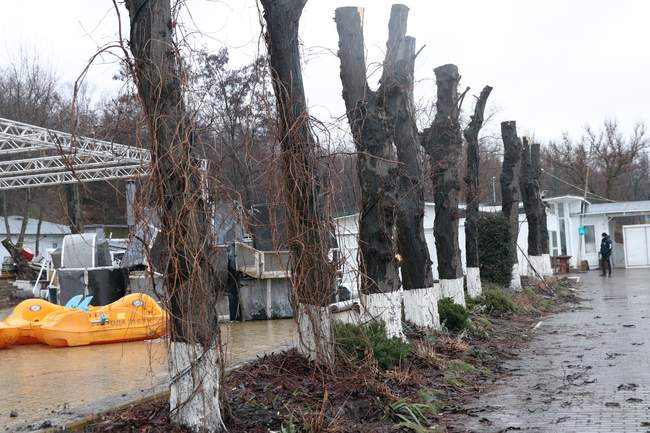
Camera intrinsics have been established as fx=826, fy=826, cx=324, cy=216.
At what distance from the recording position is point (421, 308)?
13094 mm

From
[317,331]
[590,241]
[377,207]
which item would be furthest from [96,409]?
[590,241]

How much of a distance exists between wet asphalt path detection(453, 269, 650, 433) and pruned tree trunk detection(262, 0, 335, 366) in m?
1.79

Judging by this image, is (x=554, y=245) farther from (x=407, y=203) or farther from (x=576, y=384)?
(x=576, y=384)

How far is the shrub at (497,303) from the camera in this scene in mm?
17856

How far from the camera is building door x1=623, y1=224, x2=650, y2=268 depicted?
4453cm

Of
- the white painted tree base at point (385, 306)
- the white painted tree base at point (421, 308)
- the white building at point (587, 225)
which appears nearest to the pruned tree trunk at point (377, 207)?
the white painted tree base at point (385, 306)

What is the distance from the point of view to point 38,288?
92.0 feet

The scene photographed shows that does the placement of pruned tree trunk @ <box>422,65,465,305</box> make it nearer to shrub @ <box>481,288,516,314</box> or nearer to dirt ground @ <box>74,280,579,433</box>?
shrub @ <box>481,288,516,314</box>

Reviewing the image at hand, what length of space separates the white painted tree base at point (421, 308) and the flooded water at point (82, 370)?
2.06 meters

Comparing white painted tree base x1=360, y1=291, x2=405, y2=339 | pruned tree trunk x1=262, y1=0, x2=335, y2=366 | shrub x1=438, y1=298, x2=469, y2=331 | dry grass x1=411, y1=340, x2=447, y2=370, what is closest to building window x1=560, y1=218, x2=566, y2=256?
shrub x1=438, y1=298, x2=469, y2=331

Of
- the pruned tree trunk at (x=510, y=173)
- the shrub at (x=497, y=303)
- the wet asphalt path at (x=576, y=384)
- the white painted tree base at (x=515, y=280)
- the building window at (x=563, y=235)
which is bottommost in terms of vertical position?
the wet asphalt path at (x=576, y=384)

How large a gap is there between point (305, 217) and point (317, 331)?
3.98 feet

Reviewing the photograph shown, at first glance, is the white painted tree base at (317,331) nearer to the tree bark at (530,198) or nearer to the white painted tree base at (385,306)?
the white painted tree base at (385,306)

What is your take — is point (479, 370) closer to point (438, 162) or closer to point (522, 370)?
point (522, 370)
